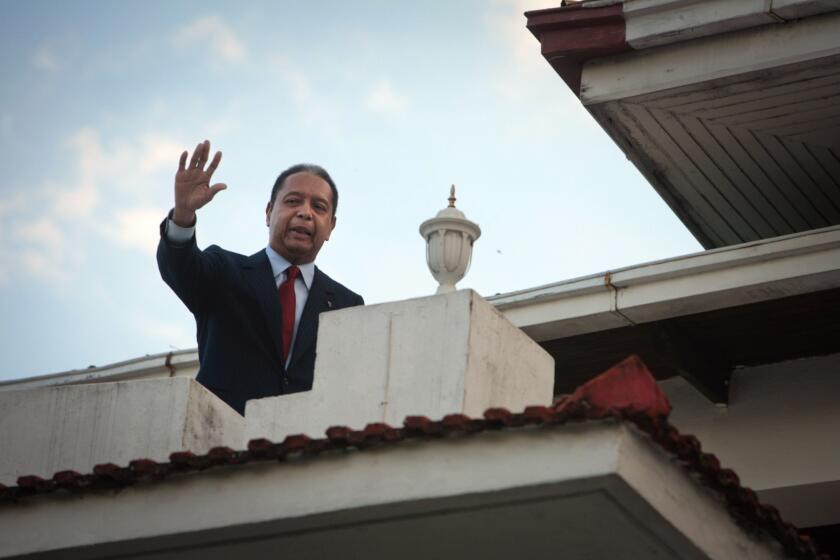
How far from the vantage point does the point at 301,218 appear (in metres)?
8.23

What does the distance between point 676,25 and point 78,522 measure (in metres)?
4.88

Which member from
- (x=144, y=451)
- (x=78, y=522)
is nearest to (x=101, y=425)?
(x=144, y=451)

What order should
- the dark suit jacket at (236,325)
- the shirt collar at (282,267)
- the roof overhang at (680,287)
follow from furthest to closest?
the roof overhang at (680,287), the shirt collar at (282,267), the dark suit jacket at (236,325)

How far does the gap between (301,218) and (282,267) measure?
0.26 meters

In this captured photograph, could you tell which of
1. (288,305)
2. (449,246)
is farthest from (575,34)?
(288,305)

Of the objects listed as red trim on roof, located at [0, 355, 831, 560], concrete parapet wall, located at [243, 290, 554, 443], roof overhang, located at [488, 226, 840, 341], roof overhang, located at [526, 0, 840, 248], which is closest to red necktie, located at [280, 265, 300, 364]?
concrete parapet wall, located at [243, 290, 554, 443]

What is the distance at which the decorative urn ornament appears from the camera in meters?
10.2

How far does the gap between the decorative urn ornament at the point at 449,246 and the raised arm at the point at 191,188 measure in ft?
9.30

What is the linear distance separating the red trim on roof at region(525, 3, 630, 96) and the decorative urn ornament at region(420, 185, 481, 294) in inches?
41.0

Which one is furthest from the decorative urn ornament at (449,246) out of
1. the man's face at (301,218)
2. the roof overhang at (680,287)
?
the man's face at (301,218)

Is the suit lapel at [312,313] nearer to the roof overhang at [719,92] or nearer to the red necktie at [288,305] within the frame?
the red necktie at [288,305]

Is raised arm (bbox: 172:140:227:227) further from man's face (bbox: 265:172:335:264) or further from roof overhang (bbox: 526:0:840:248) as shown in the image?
roof overhang (bbox: 526:0:840:248)

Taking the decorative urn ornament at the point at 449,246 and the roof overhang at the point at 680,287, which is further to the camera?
the decorative urn ornament at the point at 449,246

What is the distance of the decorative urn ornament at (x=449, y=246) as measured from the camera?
33.4 feet
